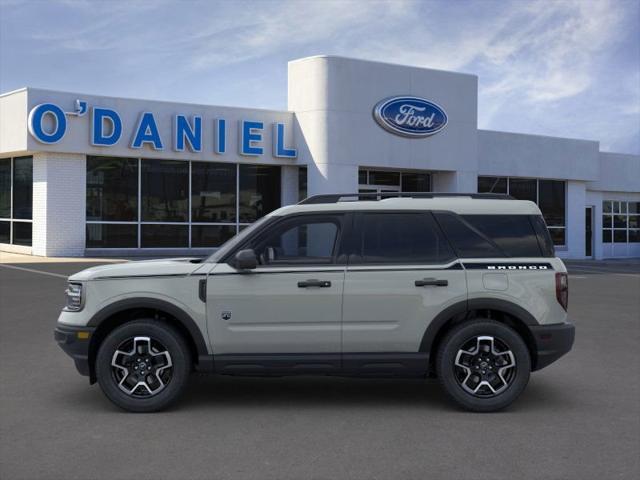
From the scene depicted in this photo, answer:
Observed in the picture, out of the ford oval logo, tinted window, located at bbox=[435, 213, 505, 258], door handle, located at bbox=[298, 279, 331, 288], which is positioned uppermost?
the ford oval logo

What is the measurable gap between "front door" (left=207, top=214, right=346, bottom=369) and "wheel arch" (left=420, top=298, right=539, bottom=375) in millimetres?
781

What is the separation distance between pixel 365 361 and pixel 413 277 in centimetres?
79

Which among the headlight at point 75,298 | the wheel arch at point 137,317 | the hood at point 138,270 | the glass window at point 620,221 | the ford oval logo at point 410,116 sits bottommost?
the wheel arch at point 137,317

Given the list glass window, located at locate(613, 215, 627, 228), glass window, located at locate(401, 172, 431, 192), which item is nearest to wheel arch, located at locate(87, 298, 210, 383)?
Result: glass window, located at locate(401, 172, 431, 192)

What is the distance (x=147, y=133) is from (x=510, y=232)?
19.8 metres

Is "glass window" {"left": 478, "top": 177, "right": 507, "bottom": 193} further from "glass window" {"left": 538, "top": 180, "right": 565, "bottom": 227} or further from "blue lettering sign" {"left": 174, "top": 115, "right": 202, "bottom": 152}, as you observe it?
"blue lettering sign" {"left": 174, "top": 115, "right": 202, "bottom": 152}

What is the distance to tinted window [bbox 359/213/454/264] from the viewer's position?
6367mm

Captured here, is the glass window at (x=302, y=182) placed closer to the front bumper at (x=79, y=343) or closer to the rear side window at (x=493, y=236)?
the rear side window at (x=493, y=236)

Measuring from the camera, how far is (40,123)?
2298cm

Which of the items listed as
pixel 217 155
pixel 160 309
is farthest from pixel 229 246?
pixel 217 155

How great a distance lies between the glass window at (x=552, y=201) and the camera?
33.8 m

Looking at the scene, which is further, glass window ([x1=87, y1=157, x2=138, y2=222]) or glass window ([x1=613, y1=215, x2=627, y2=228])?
glass window ([x1=613, y1=215, x2=627, y2=228])

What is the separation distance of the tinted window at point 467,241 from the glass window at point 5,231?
23.6 m

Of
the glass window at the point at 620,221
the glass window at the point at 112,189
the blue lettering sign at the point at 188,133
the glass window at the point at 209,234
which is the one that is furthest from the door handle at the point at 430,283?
the glass window at the point at 620,221
